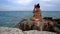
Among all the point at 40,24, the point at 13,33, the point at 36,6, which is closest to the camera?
the point at 13,33

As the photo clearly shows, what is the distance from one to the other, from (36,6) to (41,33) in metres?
2.22

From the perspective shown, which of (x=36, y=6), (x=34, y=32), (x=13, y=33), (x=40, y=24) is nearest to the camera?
(x=13, y=33)

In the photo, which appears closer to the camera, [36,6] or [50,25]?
[50,25]

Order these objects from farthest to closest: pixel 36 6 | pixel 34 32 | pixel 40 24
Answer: pixel 36 6 < pixel 40 24 < pixel 34 32

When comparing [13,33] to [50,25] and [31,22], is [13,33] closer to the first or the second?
[31,22]

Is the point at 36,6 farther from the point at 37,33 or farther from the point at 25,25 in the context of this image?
the point at 37,33

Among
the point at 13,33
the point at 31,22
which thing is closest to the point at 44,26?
the point at 31,22

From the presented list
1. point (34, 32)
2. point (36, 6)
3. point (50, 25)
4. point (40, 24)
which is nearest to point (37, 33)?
point (34, 32)

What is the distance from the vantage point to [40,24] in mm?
4465

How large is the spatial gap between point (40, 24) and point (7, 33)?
1.83 meters

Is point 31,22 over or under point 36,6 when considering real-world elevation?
under

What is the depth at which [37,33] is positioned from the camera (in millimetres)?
2941

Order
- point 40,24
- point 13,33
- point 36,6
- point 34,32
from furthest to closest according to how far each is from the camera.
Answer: point 36,6 < point 40,24 < point 34,32 < point 13,33

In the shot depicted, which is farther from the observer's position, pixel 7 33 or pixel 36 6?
pixel 36 6
